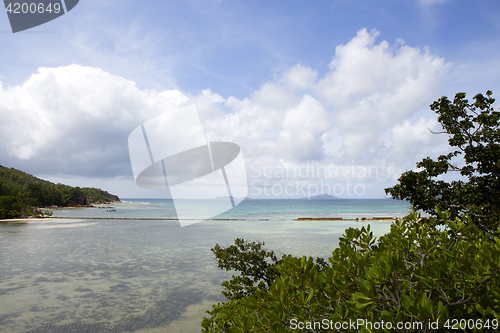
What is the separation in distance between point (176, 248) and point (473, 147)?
1535 cm

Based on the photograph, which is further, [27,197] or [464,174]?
[27,197]

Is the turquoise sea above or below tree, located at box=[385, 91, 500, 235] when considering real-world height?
below

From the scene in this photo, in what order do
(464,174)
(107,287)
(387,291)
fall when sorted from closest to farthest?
1. (387,291)
2. (464,174)
3. (107,287)

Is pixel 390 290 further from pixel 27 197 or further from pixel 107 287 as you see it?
pixel 27 197

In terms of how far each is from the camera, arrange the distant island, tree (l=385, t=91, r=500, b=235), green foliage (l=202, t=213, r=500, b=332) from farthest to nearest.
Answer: the distant island
tree (l=385, t=91, r=500, b=235)
green foliage (l=202, t=213, r=500, b=332)

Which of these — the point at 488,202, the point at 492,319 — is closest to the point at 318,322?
the point at 492,319

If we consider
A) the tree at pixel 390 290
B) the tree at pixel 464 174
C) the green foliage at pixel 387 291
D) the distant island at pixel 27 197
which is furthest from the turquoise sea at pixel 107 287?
the distant island at pixel 27 197

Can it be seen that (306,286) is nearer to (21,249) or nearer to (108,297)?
(108,297)

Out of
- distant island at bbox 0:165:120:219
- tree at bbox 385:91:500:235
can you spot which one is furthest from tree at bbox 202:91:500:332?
distant island at bbox 0:165:120:219

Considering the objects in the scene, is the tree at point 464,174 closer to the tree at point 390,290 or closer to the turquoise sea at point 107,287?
the turquoise sea at point 107,287

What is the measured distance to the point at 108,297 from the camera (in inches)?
329

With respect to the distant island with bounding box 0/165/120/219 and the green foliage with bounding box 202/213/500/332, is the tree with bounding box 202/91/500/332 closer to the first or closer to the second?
the green foliage with bounding box 202/213/500/332

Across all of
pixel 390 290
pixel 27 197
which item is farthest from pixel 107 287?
pixel 27 197

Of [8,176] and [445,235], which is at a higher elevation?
[8,176]
